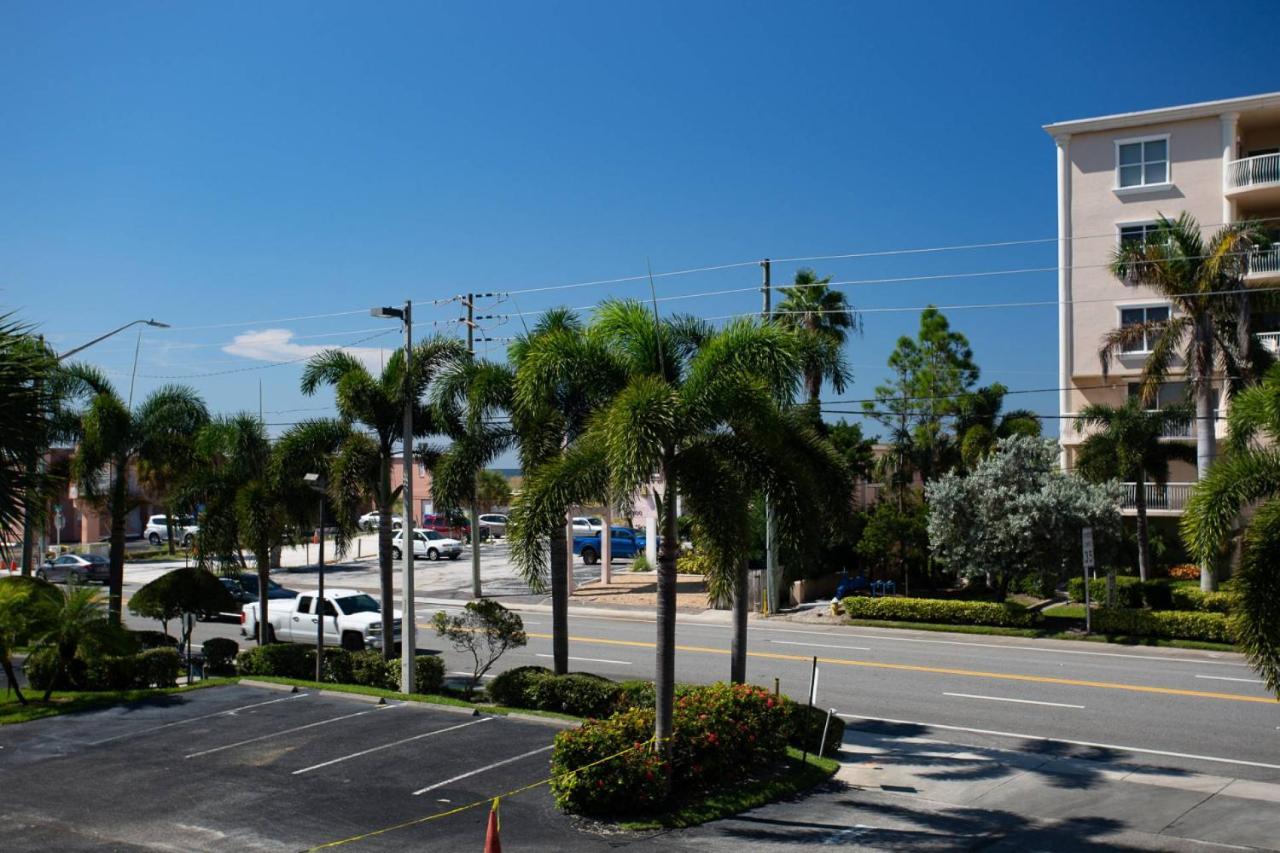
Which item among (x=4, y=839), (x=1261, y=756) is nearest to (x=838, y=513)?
(x=1261, y=756)

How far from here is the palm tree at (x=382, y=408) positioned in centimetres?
2239

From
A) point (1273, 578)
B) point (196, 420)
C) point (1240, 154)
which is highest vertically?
point (1240, 154)

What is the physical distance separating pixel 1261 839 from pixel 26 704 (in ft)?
65.2

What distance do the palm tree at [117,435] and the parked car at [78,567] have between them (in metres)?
23.4

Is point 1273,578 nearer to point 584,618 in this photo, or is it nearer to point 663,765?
point 663,765

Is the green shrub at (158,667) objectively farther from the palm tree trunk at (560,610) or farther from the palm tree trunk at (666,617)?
the palm tree trunk at (666,617)

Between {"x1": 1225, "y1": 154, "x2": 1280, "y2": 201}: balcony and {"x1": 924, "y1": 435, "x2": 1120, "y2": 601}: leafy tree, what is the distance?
12.4 meters

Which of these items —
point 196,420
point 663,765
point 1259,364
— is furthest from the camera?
point 1259,364

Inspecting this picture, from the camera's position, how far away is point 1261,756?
16.6 m

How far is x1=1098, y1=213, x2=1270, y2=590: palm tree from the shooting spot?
30.2 m

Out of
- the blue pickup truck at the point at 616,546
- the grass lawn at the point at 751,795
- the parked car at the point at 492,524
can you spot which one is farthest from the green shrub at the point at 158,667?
the parked car at the point at 492,524

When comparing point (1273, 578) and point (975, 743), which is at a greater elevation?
point (1273, 578)

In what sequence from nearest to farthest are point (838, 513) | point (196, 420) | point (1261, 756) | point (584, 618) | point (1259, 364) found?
point (838, 513) < point (1261, 756) < point (196, 420) < point (1259, 364) < point (584, 618)

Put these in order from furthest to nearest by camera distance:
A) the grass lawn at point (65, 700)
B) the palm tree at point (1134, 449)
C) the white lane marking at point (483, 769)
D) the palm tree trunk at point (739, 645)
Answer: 1. the palm tree at point (1134, 449)
2. the grass lawn at point (65, 700)
3. the palm tree trunk at point (739, 645)
4. the white lane marking at point (483, 769)
